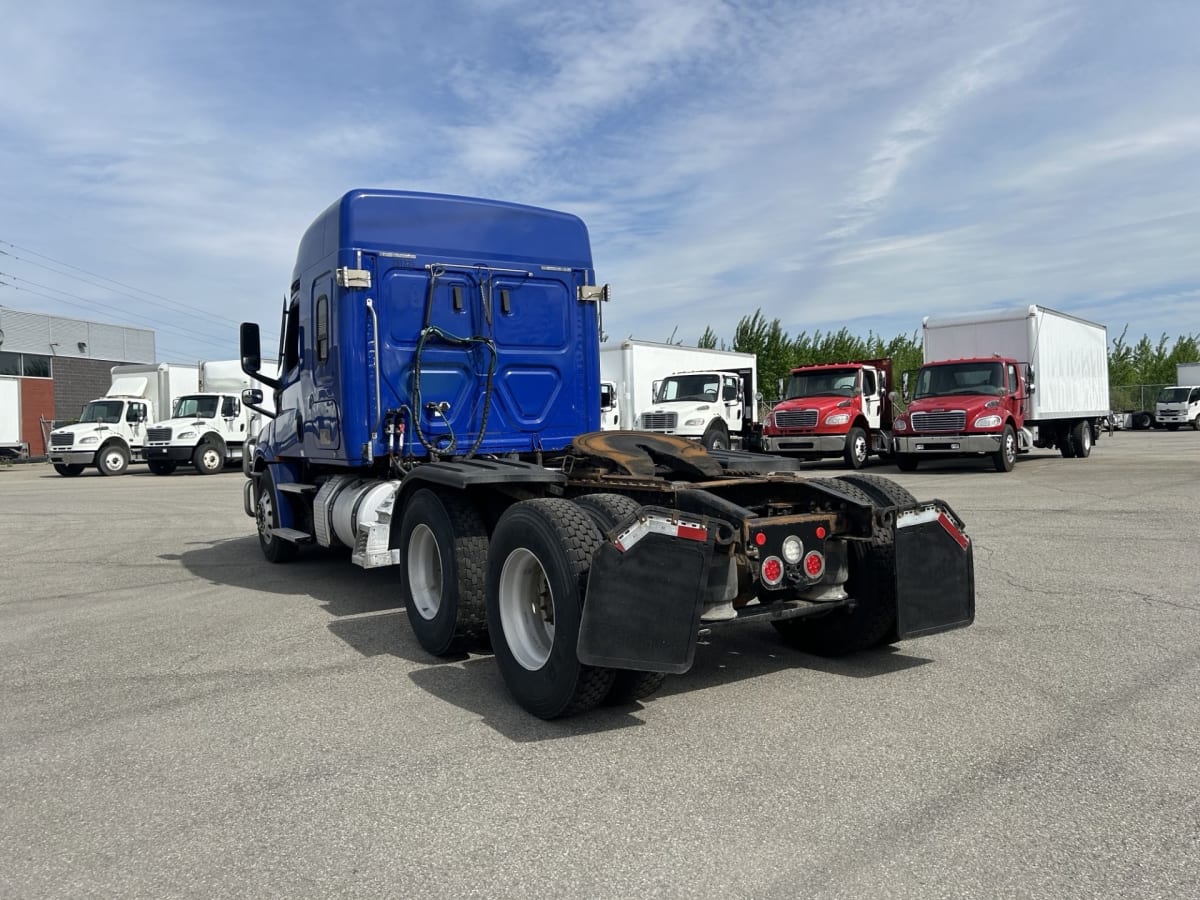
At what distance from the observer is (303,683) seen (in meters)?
5.03

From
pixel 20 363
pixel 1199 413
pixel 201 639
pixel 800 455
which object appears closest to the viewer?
pixel 201 639

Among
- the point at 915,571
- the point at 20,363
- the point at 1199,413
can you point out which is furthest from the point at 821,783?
the point at 20,363

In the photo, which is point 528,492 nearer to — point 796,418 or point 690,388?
point 796,418

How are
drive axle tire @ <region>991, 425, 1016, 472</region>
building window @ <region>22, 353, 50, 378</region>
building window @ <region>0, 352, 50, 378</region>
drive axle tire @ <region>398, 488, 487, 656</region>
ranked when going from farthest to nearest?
1. building window @ <region>22, 353, 50, 378</region>
2. building window @ <region>0, 352, 50, 378</region>
3. drive axle tire @ <region>991, 425, 1016, 472</region>
4. drive axle tire @ <region>398, 488, 487, 656</region>

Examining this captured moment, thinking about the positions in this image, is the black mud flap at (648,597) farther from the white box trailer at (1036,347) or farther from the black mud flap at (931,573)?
the white box trailer at (1036,347)

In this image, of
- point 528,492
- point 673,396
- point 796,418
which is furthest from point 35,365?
point 528,492

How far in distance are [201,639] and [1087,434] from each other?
78.0ft

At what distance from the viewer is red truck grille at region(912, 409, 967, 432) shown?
19062mm

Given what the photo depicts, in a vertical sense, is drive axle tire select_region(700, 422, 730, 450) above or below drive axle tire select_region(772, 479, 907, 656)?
above

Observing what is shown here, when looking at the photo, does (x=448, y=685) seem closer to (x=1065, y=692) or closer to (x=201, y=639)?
(x=201, y=639)

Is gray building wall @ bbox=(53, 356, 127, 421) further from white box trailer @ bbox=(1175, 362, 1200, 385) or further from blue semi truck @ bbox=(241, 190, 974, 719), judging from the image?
white box trailer @ bbox=(1175, 362, 1200, 385)

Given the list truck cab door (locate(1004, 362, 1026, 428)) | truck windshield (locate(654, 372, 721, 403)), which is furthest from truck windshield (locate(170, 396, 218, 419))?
truck cab door (locate(1004, 362, 1026, 428))

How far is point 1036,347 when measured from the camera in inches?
817

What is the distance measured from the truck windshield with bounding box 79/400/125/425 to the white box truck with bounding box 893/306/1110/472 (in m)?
21.5
